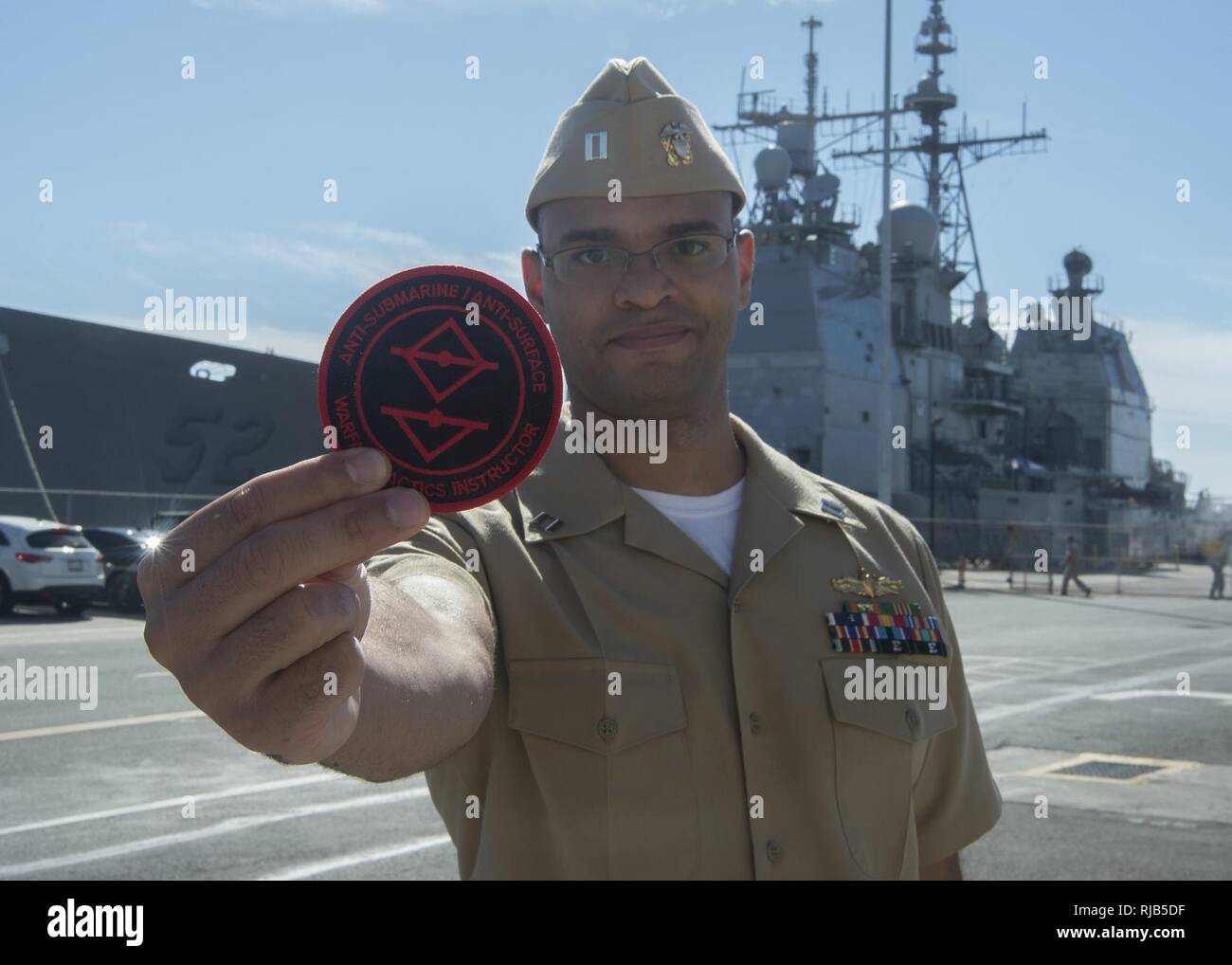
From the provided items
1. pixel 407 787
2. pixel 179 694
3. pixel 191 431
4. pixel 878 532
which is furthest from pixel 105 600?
pixel 878 532

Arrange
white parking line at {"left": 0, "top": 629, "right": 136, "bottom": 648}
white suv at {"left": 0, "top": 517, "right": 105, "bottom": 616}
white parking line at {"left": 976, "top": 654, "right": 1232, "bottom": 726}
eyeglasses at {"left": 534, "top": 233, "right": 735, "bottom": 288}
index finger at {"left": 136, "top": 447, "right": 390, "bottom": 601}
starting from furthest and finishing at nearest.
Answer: white suv at {"left": 0, "top": 517, "right": 105, "bottom": 616} → white parking line at {"left": 0, "top": 629, "right": 136, "bottom": 648} → white parking line at {"left": 976, "top": 654, "right": 1232, "bottom": 726} → eyeglasses at {"left": 534, "top": 233, "right": 735, "bottom": 288} → index finger at {"left": 136, "top": 447, "right": 390, "bottom": 601}

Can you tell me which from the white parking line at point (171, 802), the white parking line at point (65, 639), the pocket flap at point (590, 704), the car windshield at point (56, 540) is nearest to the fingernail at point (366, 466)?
the pocket flap at point (590, 704)

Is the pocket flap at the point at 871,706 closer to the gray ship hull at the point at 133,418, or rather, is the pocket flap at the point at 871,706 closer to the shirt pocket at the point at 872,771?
the shirt pocket at the point at 872,771

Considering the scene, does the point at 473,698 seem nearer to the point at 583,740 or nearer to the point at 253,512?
the point at 583,740

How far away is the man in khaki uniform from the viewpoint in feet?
7.55

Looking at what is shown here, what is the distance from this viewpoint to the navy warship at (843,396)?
86.2ft

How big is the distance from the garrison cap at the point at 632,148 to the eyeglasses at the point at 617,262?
11 cm

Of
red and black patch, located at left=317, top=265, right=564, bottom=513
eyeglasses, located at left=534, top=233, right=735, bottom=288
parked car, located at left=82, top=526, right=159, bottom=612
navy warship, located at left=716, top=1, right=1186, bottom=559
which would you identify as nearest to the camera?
red and black patch, located at left=317, top=265, right=564, bottom=513

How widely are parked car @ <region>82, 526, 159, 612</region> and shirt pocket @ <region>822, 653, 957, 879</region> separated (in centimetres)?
1970

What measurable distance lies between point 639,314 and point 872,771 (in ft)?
3.16

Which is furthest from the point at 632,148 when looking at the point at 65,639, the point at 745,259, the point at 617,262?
the point at 65,639

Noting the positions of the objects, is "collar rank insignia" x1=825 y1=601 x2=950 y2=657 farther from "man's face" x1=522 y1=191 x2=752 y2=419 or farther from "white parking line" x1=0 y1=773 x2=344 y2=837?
"white parking line" x1=0 y1=773 x2=344 y2=837

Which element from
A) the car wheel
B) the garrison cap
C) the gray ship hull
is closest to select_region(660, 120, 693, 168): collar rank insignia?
the garrison cap
